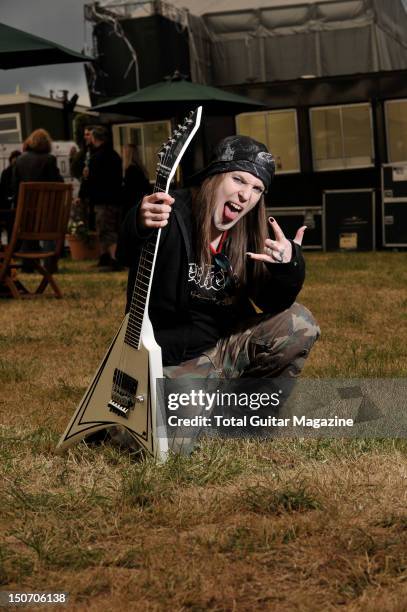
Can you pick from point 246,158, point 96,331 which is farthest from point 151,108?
point 246,158

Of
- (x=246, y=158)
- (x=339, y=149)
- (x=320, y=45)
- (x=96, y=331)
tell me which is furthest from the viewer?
(x=320, y=45)

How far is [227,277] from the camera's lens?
389 cm

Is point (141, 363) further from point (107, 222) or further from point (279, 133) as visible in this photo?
point (279, 133)

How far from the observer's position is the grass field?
2.60 meters

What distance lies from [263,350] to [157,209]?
750 millimetres

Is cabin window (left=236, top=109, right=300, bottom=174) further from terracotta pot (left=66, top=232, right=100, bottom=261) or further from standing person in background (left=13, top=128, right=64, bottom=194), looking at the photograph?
standing person in background (left=13, top=128, right=64, bottom=194)

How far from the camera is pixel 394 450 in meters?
3.86

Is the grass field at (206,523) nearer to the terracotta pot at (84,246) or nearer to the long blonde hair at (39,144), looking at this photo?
the long blonde hair at (39,144)

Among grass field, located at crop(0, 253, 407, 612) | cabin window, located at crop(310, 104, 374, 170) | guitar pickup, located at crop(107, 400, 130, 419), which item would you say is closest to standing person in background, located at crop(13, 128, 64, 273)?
cabin window, located at crop(310, 104, 374, 170)

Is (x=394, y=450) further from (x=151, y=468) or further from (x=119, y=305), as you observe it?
(x=119, y=305)

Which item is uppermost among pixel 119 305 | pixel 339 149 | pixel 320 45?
pixel 320 45

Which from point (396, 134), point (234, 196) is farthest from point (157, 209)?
point (396, 134)

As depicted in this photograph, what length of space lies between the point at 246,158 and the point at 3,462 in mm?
1300

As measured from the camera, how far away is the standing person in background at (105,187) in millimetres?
13641
